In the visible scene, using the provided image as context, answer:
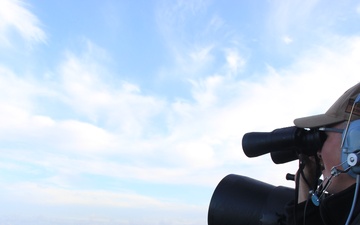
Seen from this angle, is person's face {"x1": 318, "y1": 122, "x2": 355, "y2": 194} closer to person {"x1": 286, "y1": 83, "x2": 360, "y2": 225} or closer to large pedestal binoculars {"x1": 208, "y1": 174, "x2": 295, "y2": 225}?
person {"x1": 286, "y1": 83, "x2": 360, "y2": 225}

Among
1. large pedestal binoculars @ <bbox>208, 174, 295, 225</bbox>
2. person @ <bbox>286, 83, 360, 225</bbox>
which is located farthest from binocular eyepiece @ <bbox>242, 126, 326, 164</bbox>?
large pedestal binoculars @ <bbox>208, 174, 295, 225</bbox>

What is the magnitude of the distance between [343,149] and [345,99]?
1.07 feet

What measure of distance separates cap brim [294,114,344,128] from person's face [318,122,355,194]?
A: 0.05m

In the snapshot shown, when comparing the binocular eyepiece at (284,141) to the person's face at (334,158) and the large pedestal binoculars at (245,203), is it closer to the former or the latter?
the person's face at (334,158)

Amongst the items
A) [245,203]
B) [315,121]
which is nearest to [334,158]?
Answer: [315,121]

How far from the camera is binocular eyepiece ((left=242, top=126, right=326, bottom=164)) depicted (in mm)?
2689

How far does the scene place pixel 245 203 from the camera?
118 inches

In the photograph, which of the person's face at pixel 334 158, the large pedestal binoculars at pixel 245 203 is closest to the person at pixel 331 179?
the person's face at pixel 334 158

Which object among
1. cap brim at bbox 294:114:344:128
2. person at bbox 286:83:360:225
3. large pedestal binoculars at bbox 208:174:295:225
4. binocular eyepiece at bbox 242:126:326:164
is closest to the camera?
person at bbox 286:83:360:225

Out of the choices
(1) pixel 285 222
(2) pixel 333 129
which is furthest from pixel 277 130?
(1) pixel 285 222

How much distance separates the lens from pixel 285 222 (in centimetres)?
283

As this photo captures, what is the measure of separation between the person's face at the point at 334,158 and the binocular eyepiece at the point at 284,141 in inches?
2.1

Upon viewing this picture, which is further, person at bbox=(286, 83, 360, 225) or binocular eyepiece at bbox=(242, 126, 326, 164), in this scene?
binocular eyepiece at bbox=(242, 126, 326, 164)

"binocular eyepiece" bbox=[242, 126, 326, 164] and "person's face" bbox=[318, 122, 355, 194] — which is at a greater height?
"binocular eyepiece" bbox=[242, 126, 326, 164]
